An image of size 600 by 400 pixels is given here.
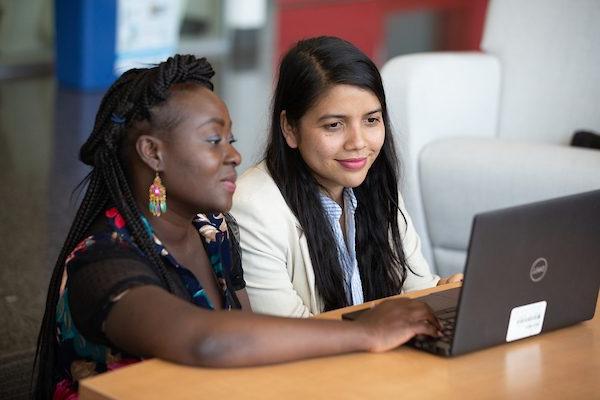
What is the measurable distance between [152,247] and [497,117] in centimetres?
253

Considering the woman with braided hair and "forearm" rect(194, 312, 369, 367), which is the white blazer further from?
"forearm" rect(194, 312, 369, 367)

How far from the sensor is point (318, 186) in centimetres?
261

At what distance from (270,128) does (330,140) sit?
0.63ft

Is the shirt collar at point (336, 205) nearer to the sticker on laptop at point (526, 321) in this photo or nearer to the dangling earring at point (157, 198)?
the dangling earring at point (157, 198)

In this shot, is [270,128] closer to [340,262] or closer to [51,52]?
[340,262]

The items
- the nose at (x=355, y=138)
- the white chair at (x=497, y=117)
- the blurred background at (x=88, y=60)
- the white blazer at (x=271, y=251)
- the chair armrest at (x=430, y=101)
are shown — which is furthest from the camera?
the blurred background at (x=88, y=60)

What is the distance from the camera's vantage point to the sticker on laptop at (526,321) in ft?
5.83

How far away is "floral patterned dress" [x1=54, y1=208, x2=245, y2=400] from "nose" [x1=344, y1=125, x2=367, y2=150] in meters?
0.49

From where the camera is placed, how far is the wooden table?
5.12ft

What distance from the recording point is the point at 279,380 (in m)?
1.60

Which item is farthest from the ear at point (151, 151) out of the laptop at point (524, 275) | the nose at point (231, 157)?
the laptop at point (524, 275)

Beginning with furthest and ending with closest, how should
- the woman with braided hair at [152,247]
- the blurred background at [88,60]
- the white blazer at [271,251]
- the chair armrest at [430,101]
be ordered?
the blurred background at [88,60]
the chair armrest at [430,101]
the white blazer at [271,251]
the woman with braided hair at [152,247]

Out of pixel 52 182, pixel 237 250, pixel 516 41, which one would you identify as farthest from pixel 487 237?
pixel 52 182

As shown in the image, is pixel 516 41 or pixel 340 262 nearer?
pixel 340 262
